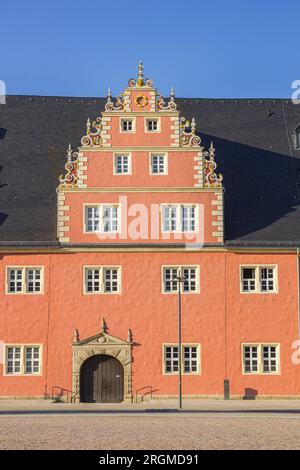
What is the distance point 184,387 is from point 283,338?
4.80 meters

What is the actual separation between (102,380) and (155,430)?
15056 mm

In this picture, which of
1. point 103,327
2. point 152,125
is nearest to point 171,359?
point 103,327

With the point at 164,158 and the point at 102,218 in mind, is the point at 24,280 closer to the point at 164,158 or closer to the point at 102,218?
the point at 102,218

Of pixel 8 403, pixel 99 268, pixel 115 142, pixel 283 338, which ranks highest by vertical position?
pixel 115 142

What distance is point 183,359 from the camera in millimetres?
36594

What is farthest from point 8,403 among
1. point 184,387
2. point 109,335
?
point 184,387

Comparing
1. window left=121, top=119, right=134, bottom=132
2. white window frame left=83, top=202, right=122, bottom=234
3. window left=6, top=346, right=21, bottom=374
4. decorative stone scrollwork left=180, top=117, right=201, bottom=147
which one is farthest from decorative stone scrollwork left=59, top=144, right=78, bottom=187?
window left=6, top=346, right=21, bottom=374

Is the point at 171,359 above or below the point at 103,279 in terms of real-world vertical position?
below

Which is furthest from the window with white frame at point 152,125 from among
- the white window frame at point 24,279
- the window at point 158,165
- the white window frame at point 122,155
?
the white window frame at point 24,279

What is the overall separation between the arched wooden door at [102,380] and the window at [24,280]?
3939 mm

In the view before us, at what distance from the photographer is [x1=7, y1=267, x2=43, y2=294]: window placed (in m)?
36.8

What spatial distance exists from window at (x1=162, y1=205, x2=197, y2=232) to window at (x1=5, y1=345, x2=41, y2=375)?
7694 millimetres

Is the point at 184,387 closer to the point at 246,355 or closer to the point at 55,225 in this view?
the point at 246,355

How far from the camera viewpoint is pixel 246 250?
37.2 m
